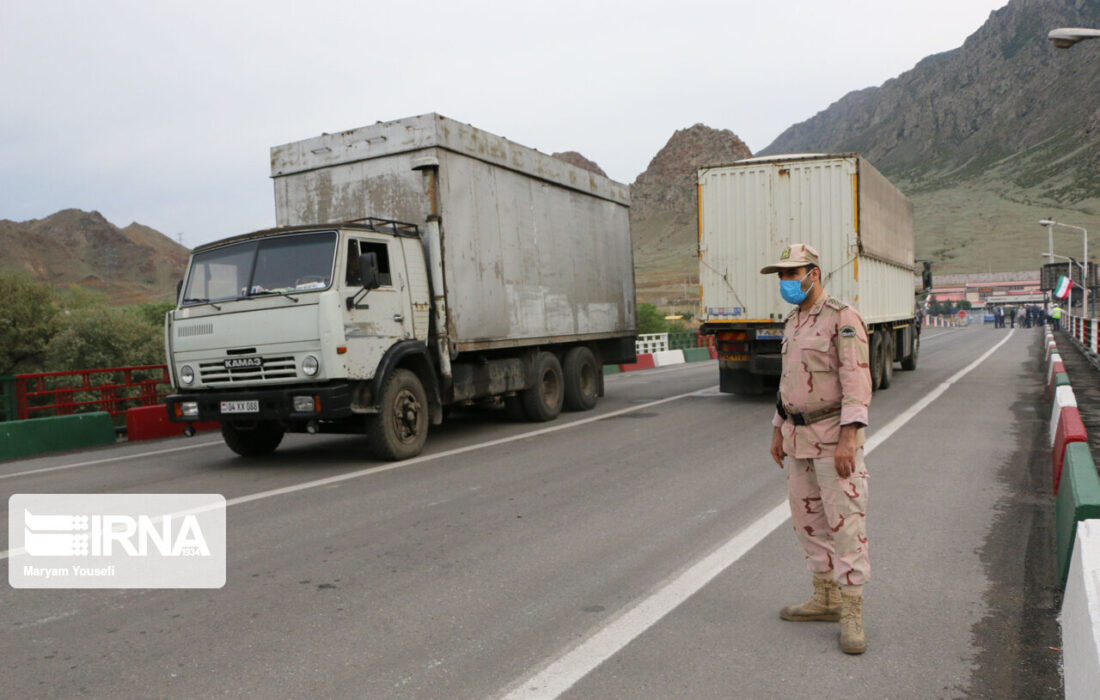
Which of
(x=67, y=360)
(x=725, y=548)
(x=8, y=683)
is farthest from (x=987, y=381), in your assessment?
(x=67, y=360)

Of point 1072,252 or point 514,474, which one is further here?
point 1072,252

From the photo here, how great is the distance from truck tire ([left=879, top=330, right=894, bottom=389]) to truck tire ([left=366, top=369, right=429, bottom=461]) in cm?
970

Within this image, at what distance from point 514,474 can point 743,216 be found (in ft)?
25.5

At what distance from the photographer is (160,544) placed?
5.98 metres

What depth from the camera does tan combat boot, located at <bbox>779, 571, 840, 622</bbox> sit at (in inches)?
169

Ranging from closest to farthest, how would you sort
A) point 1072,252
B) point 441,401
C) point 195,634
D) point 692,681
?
point 692,681 → point 195,634 → point 441,401 → point 1072,252

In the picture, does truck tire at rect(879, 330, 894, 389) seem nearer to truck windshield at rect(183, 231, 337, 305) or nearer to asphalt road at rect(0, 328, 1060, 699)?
asphalt road at rect(0, 328, 1060, 699)

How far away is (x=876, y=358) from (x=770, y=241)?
3117mm

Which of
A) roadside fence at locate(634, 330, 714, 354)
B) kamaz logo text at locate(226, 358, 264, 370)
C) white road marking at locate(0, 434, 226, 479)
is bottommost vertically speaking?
white road marking at locate(0, 434, 226, 479)

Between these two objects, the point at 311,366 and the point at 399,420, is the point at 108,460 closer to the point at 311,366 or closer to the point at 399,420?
the point at 311,366

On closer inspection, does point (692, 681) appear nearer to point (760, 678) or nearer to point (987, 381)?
point (760, 678)

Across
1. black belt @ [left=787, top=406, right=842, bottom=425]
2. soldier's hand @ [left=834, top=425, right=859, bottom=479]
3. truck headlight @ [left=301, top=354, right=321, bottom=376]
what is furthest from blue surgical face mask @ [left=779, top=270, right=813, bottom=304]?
truck headlight @ [left=301, top=354, right=321, bottom=376]

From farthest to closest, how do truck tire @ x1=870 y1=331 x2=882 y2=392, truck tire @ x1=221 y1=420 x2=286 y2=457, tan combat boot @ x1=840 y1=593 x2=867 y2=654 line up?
truck tire @ x1=870 y1=331 x2=882 y2=392, truck tire @ x1=221 y1=420 x2=286 y2=457, tan combat boot @ x1=840 y1=593 x2=867 y2=654

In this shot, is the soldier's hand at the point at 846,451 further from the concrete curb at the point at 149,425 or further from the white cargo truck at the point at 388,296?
the concrete curb at the point at 149,425
